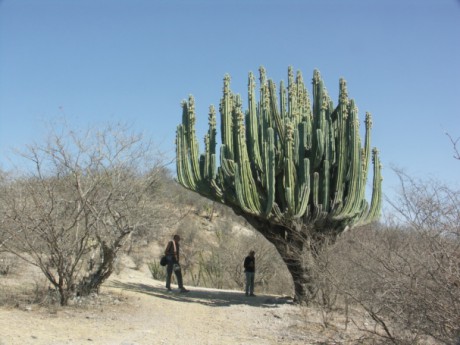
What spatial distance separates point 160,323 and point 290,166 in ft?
14.4

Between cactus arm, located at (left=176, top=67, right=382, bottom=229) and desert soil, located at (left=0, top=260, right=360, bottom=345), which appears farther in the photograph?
cactus arm, located at (left=176, top=67, right=382, bottom=229)

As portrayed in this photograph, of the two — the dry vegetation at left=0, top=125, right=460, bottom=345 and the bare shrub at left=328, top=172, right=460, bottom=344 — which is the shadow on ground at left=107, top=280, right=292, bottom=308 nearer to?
the dry vegetation at left=0, top=125, right=460, bottom=345

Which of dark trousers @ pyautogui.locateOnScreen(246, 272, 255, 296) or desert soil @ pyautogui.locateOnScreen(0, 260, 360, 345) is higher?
dark trousers @ pyautogui.locateOnScreen(246, 272, 255, 296)

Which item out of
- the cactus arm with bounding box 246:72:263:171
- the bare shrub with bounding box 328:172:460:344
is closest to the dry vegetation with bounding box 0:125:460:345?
the bare shrub with bounding box 328:172:460:344

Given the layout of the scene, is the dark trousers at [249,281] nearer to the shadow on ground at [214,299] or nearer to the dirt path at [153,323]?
the shadow on ground at [214,299]

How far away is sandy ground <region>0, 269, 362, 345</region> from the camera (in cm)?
775

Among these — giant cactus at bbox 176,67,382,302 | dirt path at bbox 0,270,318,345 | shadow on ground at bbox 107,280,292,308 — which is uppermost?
giant cactus at bbox 176,67,382,302

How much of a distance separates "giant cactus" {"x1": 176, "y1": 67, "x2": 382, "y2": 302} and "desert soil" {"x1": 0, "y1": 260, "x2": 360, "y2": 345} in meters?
1.44

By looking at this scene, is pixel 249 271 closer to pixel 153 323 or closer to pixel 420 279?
pixel 153 323

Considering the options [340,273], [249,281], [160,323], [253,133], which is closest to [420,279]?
[340,273]

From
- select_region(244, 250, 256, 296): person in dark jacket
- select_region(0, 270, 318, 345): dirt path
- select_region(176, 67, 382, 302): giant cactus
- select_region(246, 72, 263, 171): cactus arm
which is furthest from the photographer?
select_region(244, 250, 256, 296): person in dark jacket

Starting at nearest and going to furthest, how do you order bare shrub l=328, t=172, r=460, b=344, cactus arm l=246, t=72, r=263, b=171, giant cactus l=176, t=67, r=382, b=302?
bare shrub l=328, t=172, r=460, b=344 → giant cactus l=176, t=67, r=382, b=302 → cactus arm l=246, t=72, r=263, b=171

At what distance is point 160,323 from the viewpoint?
364 inches

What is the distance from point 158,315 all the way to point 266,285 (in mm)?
9185
